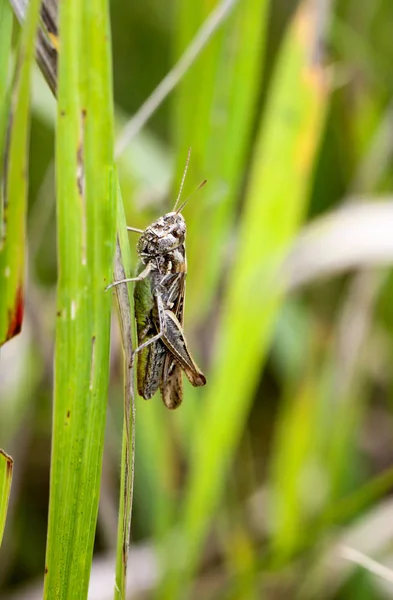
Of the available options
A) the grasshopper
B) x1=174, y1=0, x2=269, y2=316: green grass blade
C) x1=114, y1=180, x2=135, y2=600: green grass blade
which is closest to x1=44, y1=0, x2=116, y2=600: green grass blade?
x1=114, y1=180, x2=135, y2=600: green grass blade

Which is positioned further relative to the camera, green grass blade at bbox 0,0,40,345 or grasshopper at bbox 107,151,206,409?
grasshopper at bbox 107,151,206,409

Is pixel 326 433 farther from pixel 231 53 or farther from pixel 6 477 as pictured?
pixel 6 477

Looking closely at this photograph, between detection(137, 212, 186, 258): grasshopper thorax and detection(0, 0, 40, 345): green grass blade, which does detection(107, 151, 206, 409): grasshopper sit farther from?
detection(0, 0, 40, 345): green grass blade

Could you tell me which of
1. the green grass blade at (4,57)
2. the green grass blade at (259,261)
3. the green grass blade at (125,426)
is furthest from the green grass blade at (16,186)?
the green grass blade at (259,261)

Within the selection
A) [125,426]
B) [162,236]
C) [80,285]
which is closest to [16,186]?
[80,285]

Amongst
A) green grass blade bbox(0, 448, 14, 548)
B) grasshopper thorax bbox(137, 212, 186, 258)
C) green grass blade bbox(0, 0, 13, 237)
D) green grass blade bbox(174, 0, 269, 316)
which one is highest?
green grass blade bbox(174, 0, 269, 316)

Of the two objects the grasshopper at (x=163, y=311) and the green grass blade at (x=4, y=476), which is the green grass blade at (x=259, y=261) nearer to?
the grasshopper at (x=163, y=311)

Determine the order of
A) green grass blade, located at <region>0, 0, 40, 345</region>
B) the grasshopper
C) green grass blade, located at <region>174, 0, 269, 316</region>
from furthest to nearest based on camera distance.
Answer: green grass blade, located at <region>174, 0, 269, 316</region>, the grasshopper, green grass blade, located at <region>0, 0, 40, 345</region>
